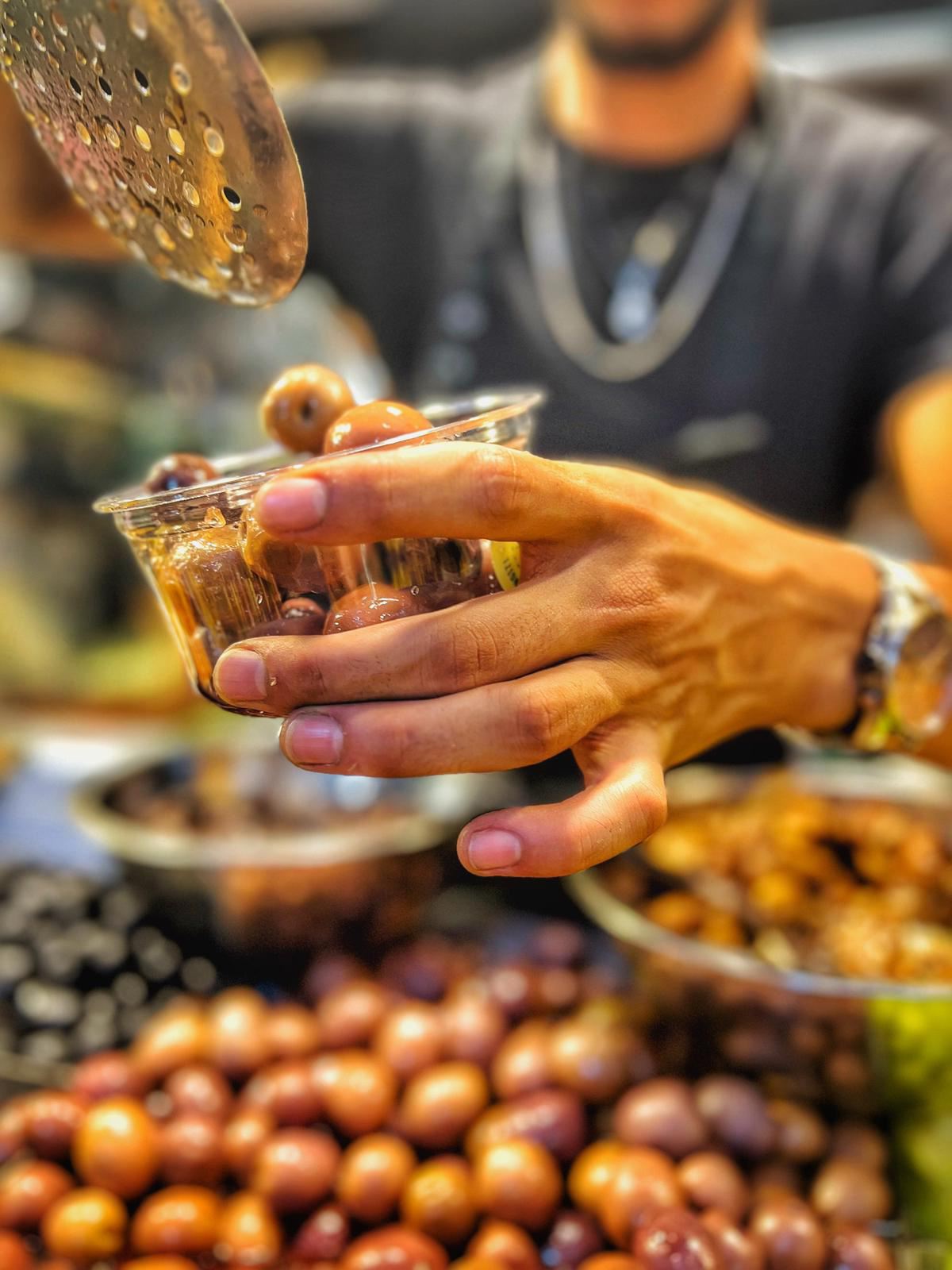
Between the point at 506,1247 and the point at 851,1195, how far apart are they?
28 cm

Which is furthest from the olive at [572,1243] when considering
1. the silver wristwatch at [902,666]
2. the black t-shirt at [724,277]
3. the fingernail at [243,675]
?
the black t-shirt at [724,277]

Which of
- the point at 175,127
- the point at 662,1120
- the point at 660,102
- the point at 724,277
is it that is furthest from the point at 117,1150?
the point at 660,102

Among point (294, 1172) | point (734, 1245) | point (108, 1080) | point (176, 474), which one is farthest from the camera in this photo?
point (108, 1080)

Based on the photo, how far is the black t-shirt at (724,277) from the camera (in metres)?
1.53

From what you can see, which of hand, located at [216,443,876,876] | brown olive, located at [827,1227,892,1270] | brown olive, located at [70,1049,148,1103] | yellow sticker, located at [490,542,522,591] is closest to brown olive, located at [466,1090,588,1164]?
brown olive, located at [827,1227,892,1270]

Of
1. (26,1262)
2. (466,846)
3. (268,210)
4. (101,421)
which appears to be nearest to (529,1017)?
(26,1262)

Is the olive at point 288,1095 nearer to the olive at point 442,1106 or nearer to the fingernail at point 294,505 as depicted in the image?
the olive at point 442,1106

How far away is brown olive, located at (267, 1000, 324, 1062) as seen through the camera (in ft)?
3.25

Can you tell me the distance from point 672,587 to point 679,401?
1.03m

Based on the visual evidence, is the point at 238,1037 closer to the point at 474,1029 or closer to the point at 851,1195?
the point at 474,1029

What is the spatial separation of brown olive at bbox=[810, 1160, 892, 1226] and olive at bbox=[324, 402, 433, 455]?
2.22ft

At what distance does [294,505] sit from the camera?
1.53 feet

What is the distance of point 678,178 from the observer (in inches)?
63.3

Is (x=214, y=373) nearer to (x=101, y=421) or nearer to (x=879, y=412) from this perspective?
(x=101, y=421)
